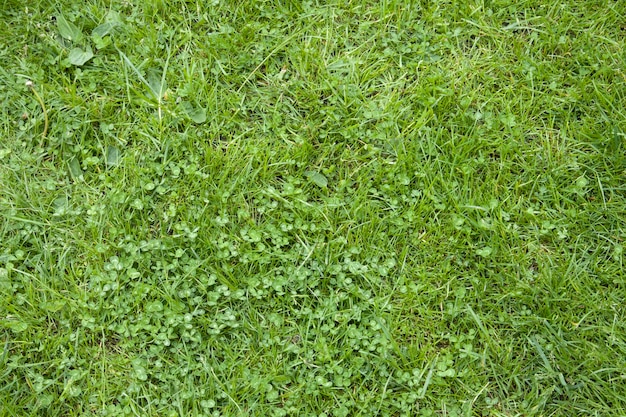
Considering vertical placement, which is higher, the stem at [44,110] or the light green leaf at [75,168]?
the stem at [44,110]

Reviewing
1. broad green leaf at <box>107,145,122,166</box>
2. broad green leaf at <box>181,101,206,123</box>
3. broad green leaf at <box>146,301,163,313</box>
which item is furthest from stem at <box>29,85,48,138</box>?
broad green leaf at <box>146,301,163,313</box>

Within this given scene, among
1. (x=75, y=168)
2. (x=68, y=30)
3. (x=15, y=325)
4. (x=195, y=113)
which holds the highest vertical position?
(x=68, y=30)

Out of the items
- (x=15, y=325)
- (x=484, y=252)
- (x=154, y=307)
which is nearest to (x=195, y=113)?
(x=154, y=307)

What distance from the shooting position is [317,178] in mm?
3139

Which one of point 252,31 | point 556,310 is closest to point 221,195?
point 252,31

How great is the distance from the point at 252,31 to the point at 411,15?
2.77ft

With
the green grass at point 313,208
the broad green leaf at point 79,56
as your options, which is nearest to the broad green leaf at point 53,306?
the green grass at point 313,208

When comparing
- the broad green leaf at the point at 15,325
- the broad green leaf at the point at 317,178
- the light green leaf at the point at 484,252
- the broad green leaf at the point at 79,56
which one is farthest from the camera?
the broad green leaf at the point at 79,56

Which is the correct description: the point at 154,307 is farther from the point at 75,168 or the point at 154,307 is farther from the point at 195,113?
the point at 195,113

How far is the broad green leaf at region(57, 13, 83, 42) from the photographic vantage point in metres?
3.30

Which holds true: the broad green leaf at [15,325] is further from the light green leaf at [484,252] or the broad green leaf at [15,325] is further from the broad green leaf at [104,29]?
the light green leaf at [484,252]

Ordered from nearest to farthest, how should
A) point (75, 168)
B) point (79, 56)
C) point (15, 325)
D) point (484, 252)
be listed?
1. point (15, 325)
2. point (484, 252)
3. point (75, 168)
4. point (79, 56)

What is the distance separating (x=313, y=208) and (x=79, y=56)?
56.9 inches

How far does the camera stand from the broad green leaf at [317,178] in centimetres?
312
